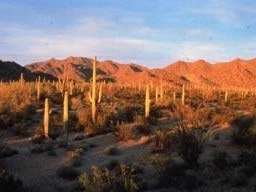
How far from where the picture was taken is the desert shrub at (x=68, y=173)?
17.4 metres

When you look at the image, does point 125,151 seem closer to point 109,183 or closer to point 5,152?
point 5,152

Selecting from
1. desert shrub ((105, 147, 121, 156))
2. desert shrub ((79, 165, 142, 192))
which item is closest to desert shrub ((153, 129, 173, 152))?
desert shrub ((105, 147, 121, 156))

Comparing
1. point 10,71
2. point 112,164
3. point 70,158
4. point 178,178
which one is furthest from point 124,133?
point 10,71

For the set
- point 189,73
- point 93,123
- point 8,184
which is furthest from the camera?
point 189,73

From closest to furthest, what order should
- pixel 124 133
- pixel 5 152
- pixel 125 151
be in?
1. pixel 5 152
2. pixel 125 151
3. pixel 124 133

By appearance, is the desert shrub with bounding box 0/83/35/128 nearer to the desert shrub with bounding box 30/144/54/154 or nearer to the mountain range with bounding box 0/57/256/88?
the desert shrub with bounding box 30/144/54/154

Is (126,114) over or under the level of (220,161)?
under

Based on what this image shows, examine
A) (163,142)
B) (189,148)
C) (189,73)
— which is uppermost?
(189,148)

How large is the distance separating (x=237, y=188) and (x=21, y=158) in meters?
9.06

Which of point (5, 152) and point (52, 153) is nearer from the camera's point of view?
point (5, 152)

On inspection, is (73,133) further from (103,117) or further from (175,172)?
(175,172)

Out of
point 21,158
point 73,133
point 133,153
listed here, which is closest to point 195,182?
point 133,153

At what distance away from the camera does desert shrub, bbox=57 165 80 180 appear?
1742cm

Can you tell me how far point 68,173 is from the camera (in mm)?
17578
